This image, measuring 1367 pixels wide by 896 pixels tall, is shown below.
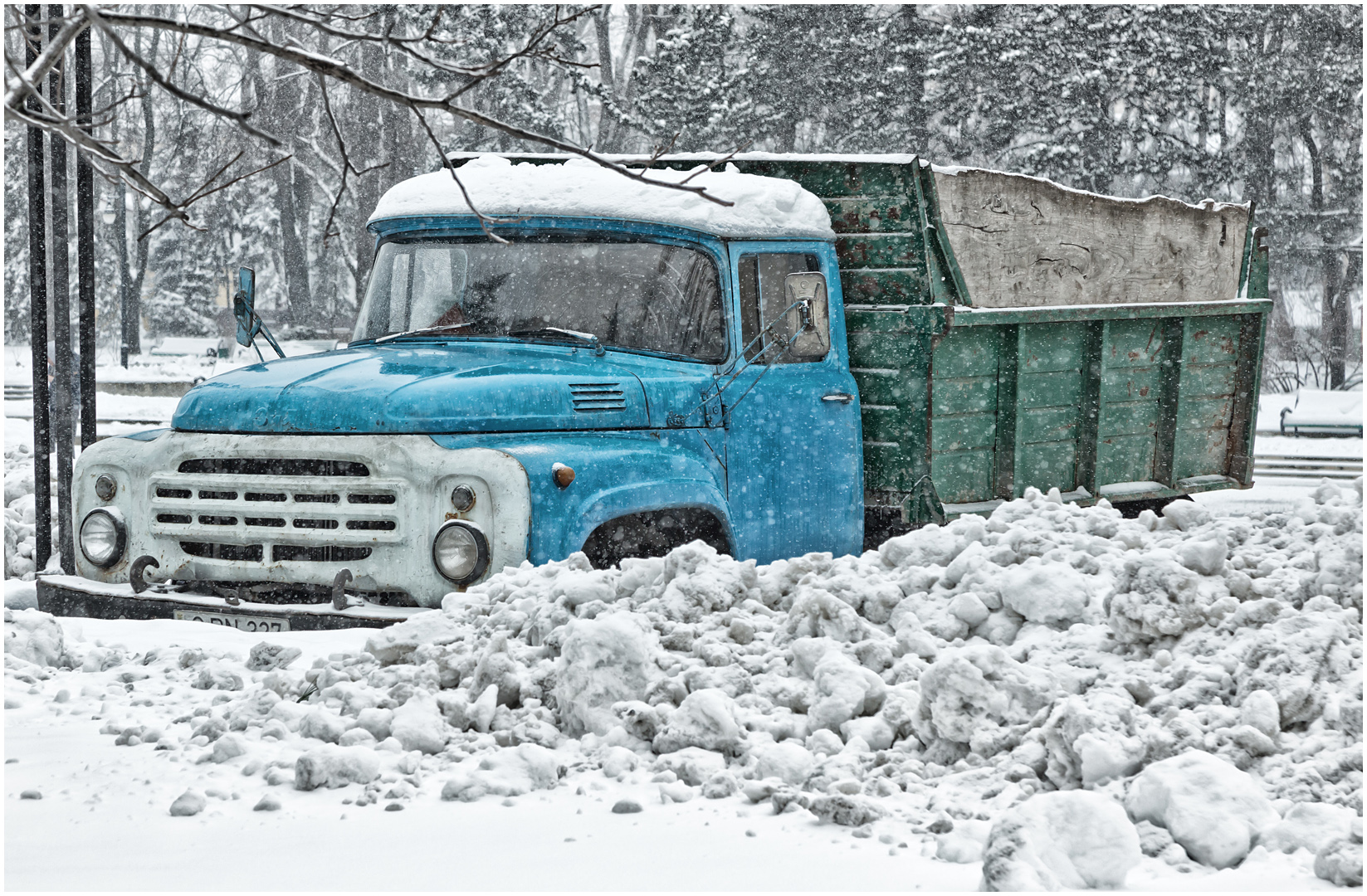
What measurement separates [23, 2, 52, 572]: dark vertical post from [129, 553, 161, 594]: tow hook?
4.98ft

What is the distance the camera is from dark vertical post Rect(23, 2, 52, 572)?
7.34m

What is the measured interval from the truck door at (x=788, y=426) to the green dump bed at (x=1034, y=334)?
0.41 metres

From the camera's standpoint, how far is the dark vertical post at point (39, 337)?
7.34 meters

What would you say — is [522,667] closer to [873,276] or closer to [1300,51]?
[873,276]

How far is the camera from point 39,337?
736 centimetres

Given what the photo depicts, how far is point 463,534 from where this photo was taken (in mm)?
5625

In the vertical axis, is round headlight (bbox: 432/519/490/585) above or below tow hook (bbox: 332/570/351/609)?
above

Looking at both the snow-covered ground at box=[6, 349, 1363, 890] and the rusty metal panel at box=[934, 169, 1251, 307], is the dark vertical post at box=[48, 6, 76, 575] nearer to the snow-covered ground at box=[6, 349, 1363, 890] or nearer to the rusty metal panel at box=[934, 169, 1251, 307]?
the snow-covered ground at box=[6, 349, 1363, 890]

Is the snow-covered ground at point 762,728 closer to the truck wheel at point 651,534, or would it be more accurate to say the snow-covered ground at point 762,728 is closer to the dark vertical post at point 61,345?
the truck wheel at point 651,534

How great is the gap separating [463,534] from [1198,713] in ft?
8.95

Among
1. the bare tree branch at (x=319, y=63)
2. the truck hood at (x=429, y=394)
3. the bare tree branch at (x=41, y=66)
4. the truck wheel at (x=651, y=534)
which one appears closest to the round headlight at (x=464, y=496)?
the truck hood at (x=429, y=394)

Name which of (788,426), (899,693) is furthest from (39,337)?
(899,693)

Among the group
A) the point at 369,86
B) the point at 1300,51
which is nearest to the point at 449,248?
the point at 369,86

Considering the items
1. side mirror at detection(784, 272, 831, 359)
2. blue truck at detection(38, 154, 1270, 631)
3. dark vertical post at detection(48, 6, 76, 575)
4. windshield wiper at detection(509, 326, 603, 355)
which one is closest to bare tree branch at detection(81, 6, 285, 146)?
blue truck at detection(38, 154, 1270, 631)
